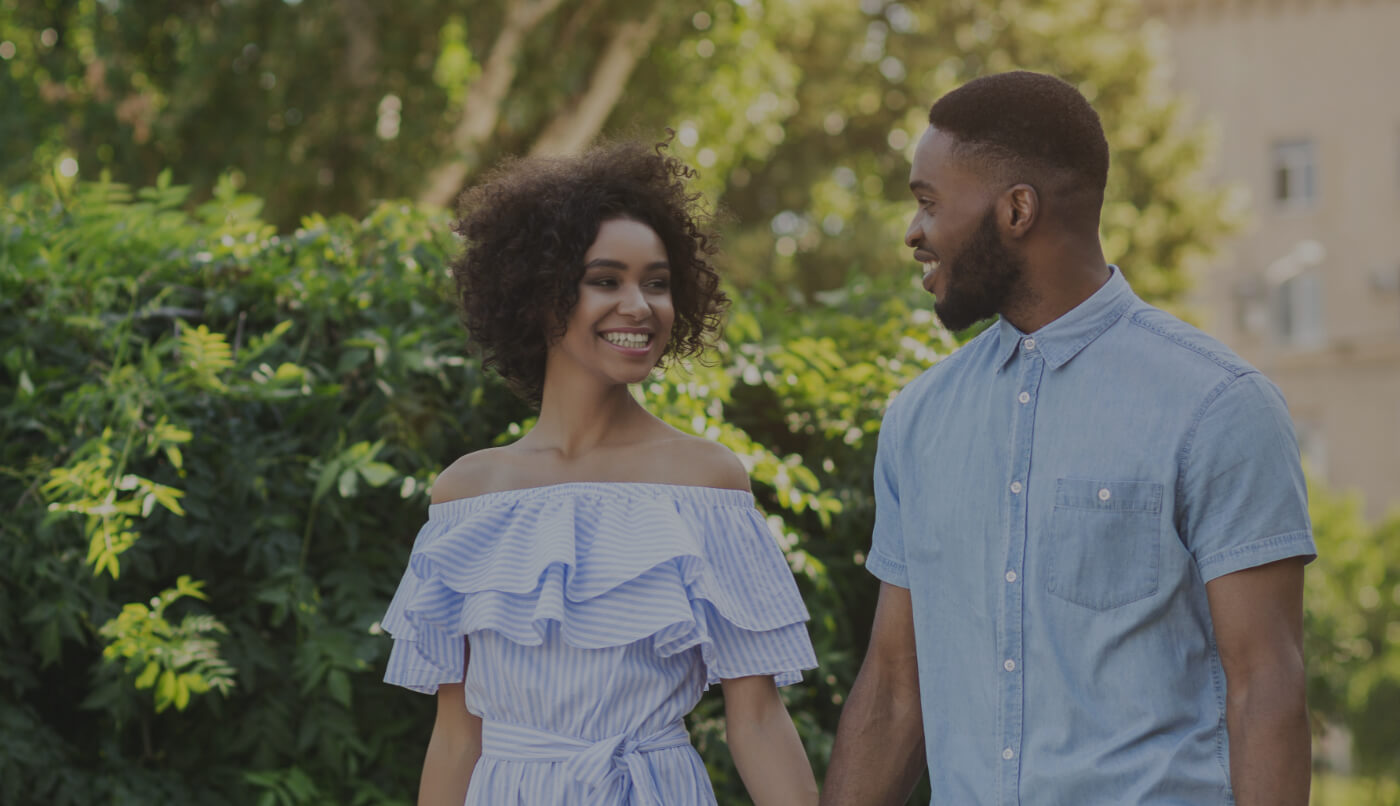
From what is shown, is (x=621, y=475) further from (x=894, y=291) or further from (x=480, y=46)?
(x=480, y=46)

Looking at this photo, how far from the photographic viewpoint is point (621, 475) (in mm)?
2613

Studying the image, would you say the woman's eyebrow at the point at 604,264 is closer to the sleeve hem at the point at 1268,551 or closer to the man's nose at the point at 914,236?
the man's nose at the point at 914,236

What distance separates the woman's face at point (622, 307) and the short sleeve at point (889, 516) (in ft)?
1.42

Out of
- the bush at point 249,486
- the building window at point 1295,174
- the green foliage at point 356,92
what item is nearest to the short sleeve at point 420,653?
the bush at point 249,486

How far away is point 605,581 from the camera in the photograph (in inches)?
97.7

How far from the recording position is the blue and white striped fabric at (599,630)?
2451mm

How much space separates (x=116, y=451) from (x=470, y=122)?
865 cm

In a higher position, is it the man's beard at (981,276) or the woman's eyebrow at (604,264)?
the woman's eyebrow at (604,264)

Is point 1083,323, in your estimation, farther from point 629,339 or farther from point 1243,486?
point 629,339

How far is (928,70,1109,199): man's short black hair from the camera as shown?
2.20 m

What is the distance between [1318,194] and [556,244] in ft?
107

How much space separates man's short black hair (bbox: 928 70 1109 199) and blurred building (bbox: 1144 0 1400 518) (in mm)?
30905

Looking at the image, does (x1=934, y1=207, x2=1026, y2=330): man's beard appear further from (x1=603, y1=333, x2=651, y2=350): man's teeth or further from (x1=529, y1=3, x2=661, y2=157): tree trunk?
(x1=529, y1=3, x2=661, y2=157): tree trunk

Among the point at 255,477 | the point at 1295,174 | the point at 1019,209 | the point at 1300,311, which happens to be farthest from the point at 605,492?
the point at 1300,311
